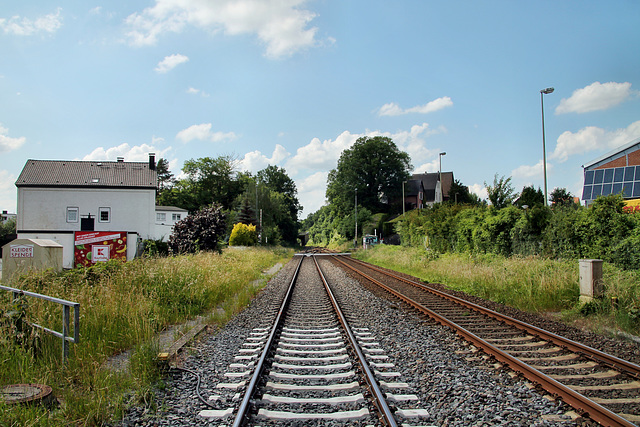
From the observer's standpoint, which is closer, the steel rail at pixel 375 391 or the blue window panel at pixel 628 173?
the steel rail at pixel 375 391

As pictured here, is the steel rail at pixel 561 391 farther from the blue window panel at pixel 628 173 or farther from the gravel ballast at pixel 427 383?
the blue window panel at pixel 628 173

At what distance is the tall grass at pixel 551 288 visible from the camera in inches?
322

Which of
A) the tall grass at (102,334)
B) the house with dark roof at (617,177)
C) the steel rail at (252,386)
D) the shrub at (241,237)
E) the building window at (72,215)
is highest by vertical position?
the house with dark roof at (617,177)

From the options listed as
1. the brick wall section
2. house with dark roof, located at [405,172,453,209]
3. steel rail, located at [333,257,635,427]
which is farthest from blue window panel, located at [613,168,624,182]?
house with dark roof, located at [405,172,453,209]

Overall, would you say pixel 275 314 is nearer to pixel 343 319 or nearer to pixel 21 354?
pixel 343 319

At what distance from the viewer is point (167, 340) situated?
7.00 m

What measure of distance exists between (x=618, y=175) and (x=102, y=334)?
114 ft

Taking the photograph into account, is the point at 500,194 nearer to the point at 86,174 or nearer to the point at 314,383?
the point at 314,383

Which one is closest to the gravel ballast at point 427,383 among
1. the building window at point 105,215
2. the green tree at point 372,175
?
the building window at point 105,215

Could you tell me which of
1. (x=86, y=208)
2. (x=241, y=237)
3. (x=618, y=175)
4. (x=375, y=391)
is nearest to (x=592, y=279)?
(x=375, y=391)

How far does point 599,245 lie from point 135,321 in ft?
41.7

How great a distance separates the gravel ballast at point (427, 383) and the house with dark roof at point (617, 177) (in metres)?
24.9

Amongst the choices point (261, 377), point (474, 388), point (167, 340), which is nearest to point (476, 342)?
point (474, 388)

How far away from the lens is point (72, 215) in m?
39.5
